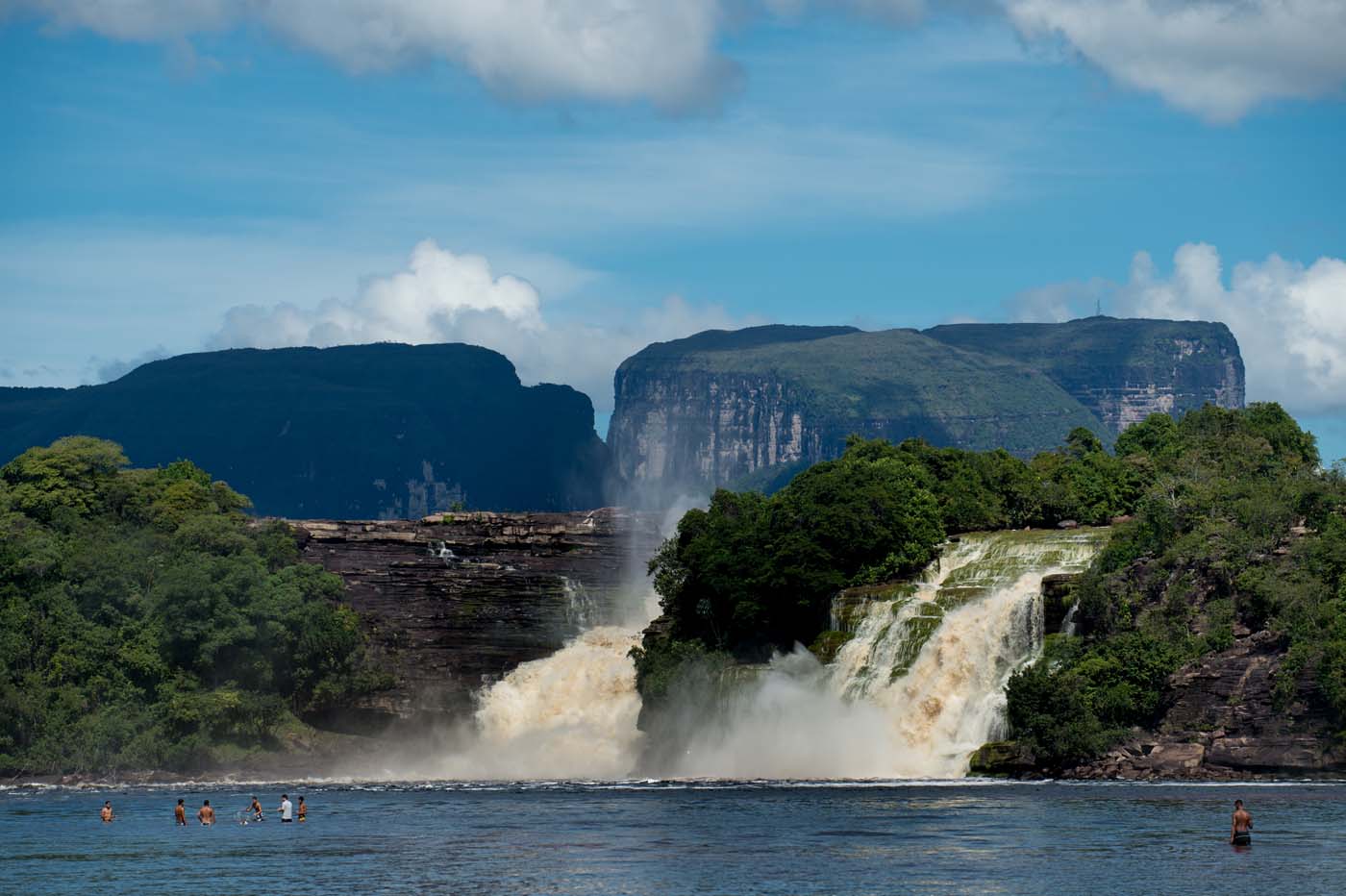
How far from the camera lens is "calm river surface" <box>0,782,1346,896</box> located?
74000mm

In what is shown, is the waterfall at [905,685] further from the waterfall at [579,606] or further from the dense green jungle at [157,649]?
the waterfall at [579,606]

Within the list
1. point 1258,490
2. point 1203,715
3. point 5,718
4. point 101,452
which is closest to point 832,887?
point 1203,715

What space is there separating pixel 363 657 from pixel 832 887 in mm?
86615

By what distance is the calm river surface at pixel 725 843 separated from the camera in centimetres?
7400

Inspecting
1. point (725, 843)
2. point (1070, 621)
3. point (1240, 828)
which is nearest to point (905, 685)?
point (1070, 621)

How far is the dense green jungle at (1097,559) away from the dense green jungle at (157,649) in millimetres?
23464

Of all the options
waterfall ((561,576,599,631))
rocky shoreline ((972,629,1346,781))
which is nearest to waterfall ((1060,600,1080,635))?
rocky shoreline ((972,629,1346,781))

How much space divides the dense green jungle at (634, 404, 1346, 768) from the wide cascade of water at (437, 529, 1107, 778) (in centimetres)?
283

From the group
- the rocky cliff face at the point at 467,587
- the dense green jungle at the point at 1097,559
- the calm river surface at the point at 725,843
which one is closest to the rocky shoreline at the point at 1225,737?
the dense green jungle at the point at 1097,559

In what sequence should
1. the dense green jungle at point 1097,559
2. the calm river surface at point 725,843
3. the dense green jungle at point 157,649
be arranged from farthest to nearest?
the dense green jungle at point 157,649 → the dense green jungle at point 1097,559 → the calm river surface at point 725,843

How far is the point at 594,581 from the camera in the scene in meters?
175

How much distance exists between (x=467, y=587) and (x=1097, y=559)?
187ft

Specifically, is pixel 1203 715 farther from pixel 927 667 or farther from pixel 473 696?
pixel 473 696

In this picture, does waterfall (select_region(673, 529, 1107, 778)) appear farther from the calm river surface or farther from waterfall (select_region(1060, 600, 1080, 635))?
the calm river surface
